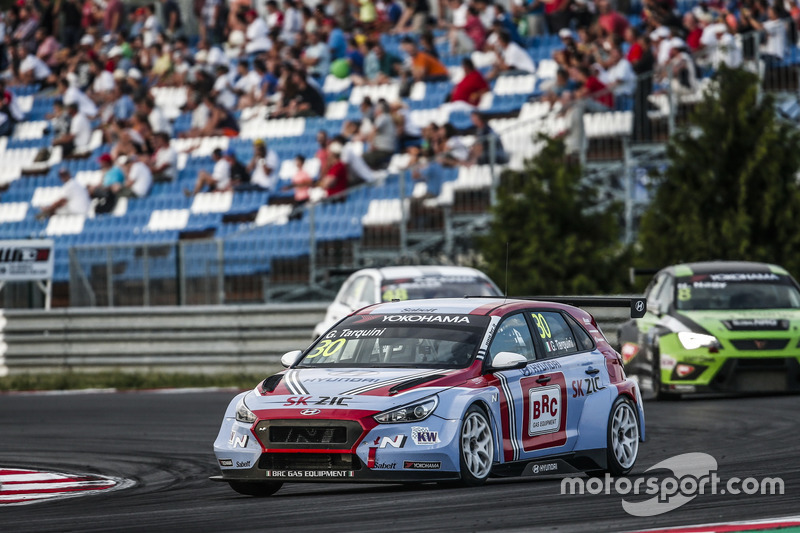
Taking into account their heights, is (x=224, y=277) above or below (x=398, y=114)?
below

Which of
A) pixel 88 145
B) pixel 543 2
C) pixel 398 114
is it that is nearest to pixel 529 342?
pixel 398 114

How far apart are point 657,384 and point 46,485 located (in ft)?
28.5

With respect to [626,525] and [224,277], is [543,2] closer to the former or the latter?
[224,277]

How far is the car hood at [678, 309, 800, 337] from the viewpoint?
1720cm

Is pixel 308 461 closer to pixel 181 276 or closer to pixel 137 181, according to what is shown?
pixel 181 276

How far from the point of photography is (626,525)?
7742 mm

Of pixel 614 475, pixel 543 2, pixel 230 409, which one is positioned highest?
pixel 543 2

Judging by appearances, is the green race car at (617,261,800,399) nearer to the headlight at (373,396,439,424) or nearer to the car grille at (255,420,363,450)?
the headlight at (373,396,439,424)

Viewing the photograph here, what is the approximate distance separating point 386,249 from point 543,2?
9072 mm

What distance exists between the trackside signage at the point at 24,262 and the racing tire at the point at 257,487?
15.0 metres

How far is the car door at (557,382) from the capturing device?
32.9ft

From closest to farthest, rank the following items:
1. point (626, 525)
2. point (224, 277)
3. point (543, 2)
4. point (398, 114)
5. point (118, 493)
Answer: point (626, 525)
point (118, 493)
point (224, 277)
point (398, 114)
point (543, 2)

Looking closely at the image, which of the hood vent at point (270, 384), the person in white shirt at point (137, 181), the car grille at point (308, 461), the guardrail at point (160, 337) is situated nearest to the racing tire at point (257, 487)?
the car grille at point (308, 461)

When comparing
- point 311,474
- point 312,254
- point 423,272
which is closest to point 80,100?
point 312,254
